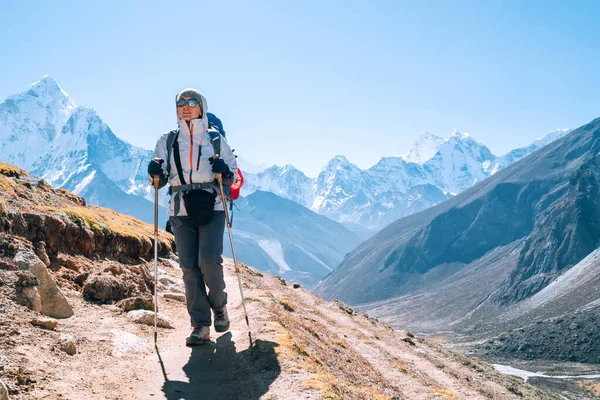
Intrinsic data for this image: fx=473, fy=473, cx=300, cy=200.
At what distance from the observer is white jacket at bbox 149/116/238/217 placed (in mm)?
8250

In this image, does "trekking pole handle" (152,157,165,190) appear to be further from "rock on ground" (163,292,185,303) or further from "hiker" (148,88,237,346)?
"rock on ground" (163,292,185,303)

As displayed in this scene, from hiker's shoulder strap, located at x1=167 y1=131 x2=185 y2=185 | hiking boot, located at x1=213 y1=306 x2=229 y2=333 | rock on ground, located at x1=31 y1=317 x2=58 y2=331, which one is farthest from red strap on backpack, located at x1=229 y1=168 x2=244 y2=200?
rock on ground, located at x1=31 y1=317 x2=58 y2=331

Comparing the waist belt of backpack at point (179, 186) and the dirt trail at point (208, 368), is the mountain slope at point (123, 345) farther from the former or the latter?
the waist belt of backpack at point (179, 186)

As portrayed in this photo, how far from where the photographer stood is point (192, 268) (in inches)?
329

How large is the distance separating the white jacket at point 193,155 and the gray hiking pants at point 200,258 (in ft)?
0.89

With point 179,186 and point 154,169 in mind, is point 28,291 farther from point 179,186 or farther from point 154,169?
point 179,186

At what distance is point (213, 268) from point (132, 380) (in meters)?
2.25

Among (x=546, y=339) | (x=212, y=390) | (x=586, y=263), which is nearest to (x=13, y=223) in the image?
(x=212, y=390)

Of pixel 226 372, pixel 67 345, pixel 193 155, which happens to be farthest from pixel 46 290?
pixel 226 372

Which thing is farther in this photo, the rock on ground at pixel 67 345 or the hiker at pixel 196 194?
the hiker at pixel 196 194

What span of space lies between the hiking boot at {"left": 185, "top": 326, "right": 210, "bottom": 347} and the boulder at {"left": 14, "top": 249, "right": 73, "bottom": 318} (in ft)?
7.70

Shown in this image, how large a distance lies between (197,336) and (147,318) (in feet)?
6.04

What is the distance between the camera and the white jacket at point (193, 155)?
27.1 feet

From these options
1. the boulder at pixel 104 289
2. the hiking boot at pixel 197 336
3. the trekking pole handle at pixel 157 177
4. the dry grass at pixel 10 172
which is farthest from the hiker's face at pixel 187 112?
the dry grass at pixel 10 172
